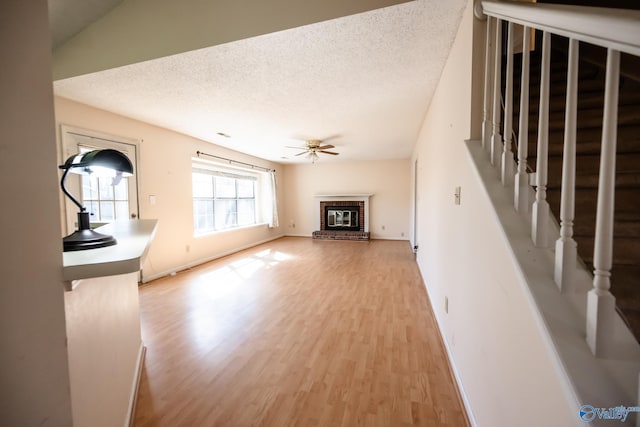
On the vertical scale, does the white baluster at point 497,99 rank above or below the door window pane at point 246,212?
above

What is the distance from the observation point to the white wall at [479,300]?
2.37ft

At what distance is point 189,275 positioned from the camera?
380 cm

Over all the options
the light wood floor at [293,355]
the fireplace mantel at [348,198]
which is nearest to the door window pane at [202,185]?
the light wood floor at [293,355]

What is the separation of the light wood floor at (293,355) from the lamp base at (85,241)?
1.09 m

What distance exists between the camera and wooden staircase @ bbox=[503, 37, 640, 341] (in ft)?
3.29

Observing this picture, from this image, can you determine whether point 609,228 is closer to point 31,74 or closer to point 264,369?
point 31,74

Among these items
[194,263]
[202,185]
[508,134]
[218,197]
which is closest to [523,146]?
[508,134]

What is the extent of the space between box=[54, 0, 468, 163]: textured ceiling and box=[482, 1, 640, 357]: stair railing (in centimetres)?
68

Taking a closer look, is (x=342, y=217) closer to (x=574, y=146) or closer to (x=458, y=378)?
(x=458, y=378)

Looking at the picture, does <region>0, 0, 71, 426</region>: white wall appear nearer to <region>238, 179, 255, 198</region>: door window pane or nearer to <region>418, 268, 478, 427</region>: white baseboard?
<region>418, 268, 478, 427</region>: white baseboard

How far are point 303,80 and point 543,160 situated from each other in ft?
6.34

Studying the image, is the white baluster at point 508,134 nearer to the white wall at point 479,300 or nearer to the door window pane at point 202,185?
the white wall at point 479,300

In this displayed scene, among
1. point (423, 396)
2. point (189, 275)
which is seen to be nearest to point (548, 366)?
point (423, 396)

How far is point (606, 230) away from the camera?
55 centimetres
